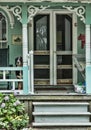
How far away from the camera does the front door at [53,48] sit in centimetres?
1233

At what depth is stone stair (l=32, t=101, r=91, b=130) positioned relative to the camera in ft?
31.9

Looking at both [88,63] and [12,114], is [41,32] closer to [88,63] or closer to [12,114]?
[88,63]

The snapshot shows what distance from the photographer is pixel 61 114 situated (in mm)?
9914

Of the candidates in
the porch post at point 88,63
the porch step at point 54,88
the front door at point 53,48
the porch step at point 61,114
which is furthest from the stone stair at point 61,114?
the front door at point 53,48

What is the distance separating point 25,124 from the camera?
30.3 feet

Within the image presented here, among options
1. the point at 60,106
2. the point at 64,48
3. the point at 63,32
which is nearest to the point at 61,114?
the point at 60,106

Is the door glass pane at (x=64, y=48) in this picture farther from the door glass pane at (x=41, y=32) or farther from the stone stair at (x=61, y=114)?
the stone stair at (x=61, y=114)

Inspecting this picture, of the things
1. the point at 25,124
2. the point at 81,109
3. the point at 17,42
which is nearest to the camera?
the point at 25,124

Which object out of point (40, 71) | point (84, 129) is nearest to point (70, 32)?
point (40, 71)

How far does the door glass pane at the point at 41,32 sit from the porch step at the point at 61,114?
2656mm

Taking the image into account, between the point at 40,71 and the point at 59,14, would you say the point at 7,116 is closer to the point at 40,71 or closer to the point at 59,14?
the point at 40,71

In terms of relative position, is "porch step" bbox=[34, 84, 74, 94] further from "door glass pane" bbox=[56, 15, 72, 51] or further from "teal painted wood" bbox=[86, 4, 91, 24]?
"teal painted wood" bbox=[86, 4, 91, 24]

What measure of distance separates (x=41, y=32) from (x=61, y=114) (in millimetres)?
3381

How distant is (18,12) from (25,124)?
302 centimetres
